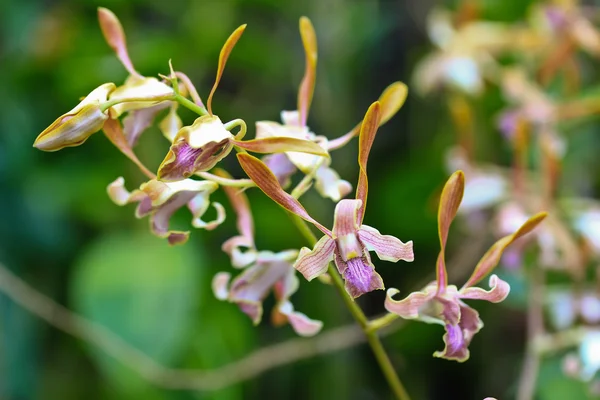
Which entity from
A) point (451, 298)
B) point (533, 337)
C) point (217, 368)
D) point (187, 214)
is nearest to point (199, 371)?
point (217, 368)

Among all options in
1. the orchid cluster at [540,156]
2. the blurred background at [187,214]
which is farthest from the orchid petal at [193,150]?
the blurred background at [187,214]

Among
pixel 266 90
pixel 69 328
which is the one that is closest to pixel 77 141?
pixel 69 328

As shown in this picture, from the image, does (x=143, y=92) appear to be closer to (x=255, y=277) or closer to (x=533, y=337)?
(x=255, y=277)

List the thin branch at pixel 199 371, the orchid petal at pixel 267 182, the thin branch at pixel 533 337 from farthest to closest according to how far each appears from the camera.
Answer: the thin branch at pixel 199 371 → the thin branch at pixel 533 337 → the orchid petal at pixel 267 182

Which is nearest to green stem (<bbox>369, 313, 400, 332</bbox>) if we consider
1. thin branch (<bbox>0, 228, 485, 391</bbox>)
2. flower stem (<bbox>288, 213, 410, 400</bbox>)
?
flower stem (<bbox>288, 213, 410, 400</bbox>)

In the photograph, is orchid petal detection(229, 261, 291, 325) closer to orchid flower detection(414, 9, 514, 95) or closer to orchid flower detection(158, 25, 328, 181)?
orchid flower detection(158, 25, 328, 181)

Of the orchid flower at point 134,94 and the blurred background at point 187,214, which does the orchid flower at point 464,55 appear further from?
the orchid flower at point 134,94

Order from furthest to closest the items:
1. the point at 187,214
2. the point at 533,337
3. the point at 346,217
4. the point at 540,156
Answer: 1. the point at 187,214
2. the point at 540,156
3. the point at 533,337
4. the point at 346,217
